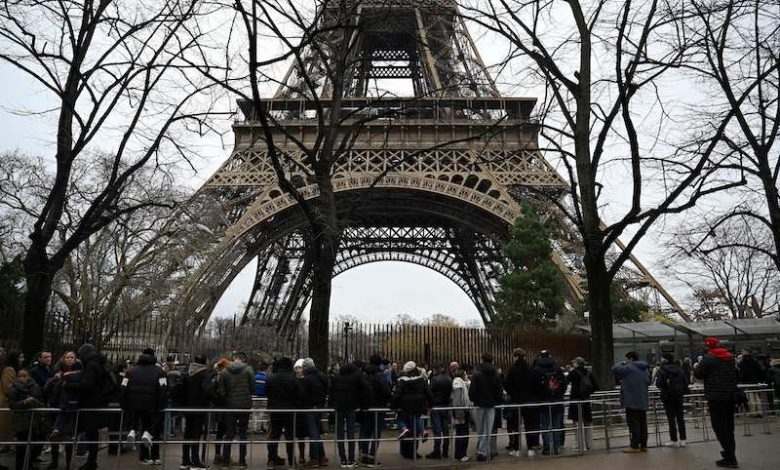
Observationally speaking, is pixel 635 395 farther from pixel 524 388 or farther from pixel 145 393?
pixel 145 393

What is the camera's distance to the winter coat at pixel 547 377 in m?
10.7

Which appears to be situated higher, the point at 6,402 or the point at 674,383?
the point at 674,383

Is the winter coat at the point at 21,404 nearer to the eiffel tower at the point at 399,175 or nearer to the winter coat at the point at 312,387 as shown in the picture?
the winter coat at the point at 312,387

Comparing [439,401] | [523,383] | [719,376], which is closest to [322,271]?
[439,401]

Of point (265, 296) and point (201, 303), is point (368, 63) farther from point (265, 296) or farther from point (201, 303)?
point (201, 303)

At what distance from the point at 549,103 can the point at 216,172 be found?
21.5 m

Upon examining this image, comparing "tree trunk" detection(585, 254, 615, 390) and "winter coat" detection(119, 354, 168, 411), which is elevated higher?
"tree trunk" detection(585, 254, 615, 390)

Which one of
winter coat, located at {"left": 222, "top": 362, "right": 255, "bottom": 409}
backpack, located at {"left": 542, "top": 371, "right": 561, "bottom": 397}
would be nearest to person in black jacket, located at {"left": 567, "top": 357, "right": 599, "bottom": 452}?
backpack, located at {"left": 542, "top": 371, "right": 561, "bottom": 397}

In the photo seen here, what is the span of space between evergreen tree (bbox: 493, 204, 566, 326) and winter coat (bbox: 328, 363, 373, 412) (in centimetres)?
2009

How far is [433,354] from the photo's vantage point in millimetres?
21438

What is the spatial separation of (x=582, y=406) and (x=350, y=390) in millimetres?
3871

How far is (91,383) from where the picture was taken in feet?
28.3

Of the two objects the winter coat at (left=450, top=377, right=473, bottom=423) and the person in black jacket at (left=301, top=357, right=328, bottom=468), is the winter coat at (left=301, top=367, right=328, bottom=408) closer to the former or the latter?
the person in black jacket at (left=301, top=357, right=328, bottom=468)

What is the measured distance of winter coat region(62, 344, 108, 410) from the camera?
859 centimetres
